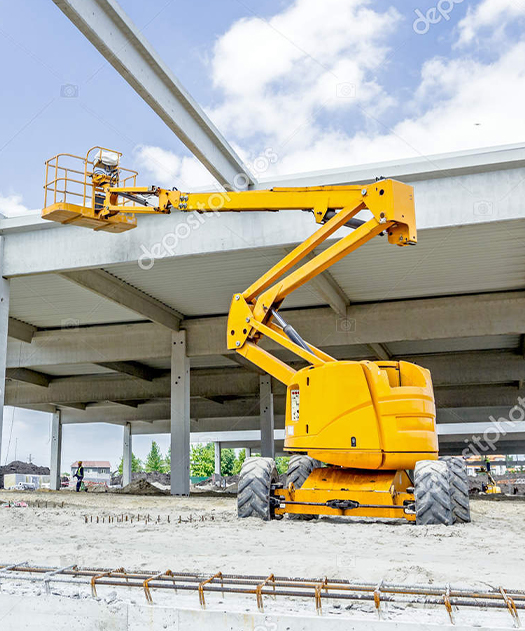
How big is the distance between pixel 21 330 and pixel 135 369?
7.09 m

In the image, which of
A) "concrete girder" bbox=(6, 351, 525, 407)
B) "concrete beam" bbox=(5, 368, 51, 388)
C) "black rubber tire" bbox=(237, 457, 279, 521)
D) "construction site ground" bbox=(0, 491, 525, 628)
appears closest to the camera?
"construction site ground" bbox=(0, 491, 525, 628)

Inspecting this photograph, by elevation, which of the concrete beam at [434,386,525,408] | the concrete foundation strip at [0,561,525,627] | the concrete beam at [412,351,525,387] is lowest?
the concrete foundation strip at [0,561,525,627]

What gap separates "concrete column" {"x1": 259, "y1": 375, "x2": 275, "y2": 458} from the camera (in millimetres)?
27875

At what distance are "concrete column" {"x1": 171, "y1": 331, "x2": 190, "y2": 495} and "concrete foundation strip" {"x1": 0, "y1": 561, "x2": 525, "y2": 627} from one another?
1673 cm

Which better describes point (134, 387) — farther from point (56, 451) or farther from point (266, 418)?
point (56, 451)

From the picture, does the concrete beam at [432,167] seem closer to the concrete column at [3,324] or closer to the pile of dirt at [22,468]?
the concrete column at [3,324]

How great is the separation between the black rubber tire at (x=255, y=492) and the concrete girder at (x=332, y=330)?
452 inches

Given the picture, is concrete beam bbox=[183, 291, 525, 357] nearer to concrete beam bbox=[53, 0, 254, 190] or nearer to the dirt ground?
concrete beam bbox=[53, 0, 254, 190]

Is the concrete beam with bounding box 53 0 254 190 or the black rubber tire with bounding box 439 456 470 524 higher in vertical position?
the concrete beam with bounding box 53 0 254 190

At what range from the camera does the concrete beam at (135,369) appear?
2786 cm

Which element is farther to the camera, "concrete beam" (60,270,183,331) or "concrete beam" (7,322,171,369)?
"concrete beam" (7,322,171,369)

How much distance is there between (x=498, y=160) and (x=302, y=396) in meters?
6.96

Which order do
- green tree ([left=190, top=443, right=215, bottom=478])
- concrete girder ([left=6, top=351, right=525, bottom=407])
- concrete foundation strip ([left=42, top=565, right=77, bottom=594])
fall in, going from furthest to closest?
green tree ([left=190, top=443, right=215, bottom=478]) → concrete girder ([left=6, top=351, right=525, bottom=407]) → concrete foundation strip ([left=42, top=565, right=77, bottom=594])

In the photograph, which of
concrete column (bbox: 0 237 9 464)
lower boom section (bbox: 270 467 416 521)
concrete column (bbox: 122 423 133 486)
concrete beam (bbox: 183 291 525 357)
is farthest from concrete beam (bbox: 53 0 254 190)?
concrete column (bbox: 122 423 133 486)
